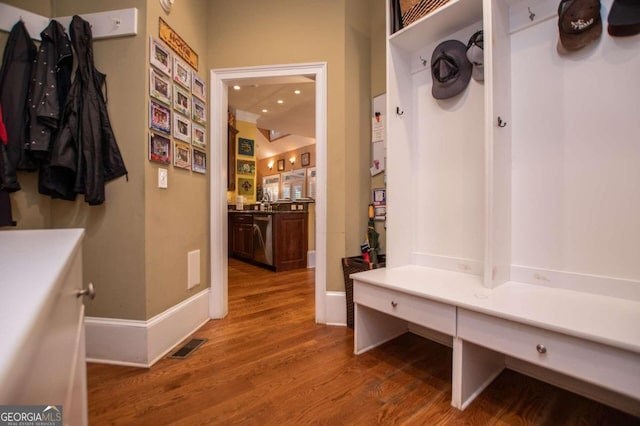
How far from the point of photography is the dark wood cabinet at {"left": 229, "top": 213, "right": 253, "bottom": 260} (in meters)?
4.71

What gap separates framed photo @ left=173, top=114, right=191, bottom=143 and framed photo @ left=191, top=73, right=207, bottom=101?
0.27 meters

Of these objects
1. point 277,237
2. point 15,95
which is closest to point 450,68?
point 15,95

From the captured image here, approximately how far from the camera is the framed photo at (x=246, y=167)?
19.4ft

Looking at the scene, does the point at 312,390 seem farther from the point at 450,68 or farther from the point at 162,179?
the point at 450,68

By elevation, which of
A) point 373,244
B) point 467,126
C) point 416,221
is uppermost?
point 467,126

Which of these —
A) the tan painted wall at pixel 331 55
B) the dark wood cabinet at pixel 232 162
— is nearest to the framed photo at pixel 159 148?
the tan painted wall at pixel 331 55

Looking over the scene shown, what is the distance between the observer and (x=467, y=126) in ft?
5.65

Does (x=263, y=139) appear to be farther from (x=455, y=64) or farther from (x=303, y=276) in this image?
(x=455, y=64)

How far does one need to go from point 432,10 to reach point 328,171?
4.00 ft

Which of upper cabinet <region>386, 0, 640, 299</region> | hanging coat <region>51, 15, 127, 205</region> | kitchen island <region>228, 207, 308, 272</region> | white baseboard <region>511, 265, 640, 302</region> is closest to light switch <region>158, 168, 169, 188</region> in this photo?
hanging coat <region>51, 15, 127, 205</region>

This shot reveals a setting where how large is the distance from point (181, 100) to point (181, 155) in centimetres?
40

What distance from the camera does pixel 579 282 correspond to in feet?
4.28

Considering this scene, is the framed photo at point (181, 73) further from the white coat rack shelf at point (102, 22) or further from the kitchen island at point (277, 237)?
the kitchen island at point (277, 237)

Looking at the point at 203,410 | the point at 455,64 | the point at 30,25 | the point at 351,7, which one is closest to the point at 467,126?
the point at 455,64
